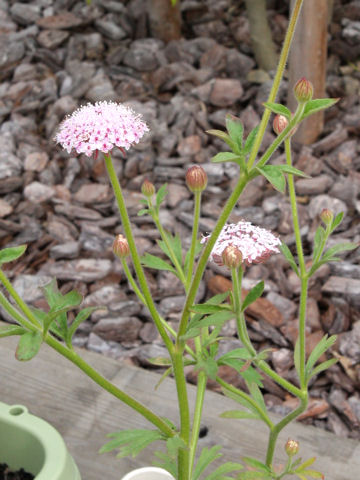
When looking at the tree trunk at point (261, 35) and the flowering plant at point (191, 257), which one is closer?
the flowering plant at point (191, 257)

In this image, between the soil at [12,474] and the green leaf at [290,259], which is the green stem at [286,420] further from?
the soil at [12,474]

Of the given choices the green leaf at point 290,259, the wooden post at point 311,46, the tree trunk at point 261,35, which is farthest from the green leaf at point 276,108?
the tree trunk at point 261,35

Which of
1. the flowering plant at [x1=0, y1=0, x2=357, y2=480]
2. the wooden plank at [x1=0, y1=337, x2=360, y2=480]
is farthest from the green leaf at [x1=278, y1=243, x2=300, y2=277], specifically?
the wooden plank at [x1=0, y1=337, x2=360, y2=480]

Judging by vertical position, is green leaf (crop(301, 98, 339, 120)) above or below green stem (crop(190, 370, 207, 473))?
above

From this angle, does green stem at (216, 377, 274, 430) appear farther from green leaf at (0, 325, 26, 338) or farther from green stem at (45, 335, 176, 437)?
green leaf at (0, 325, 26, 338)

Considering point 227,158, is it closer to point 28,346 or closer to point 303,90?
point 303,90
